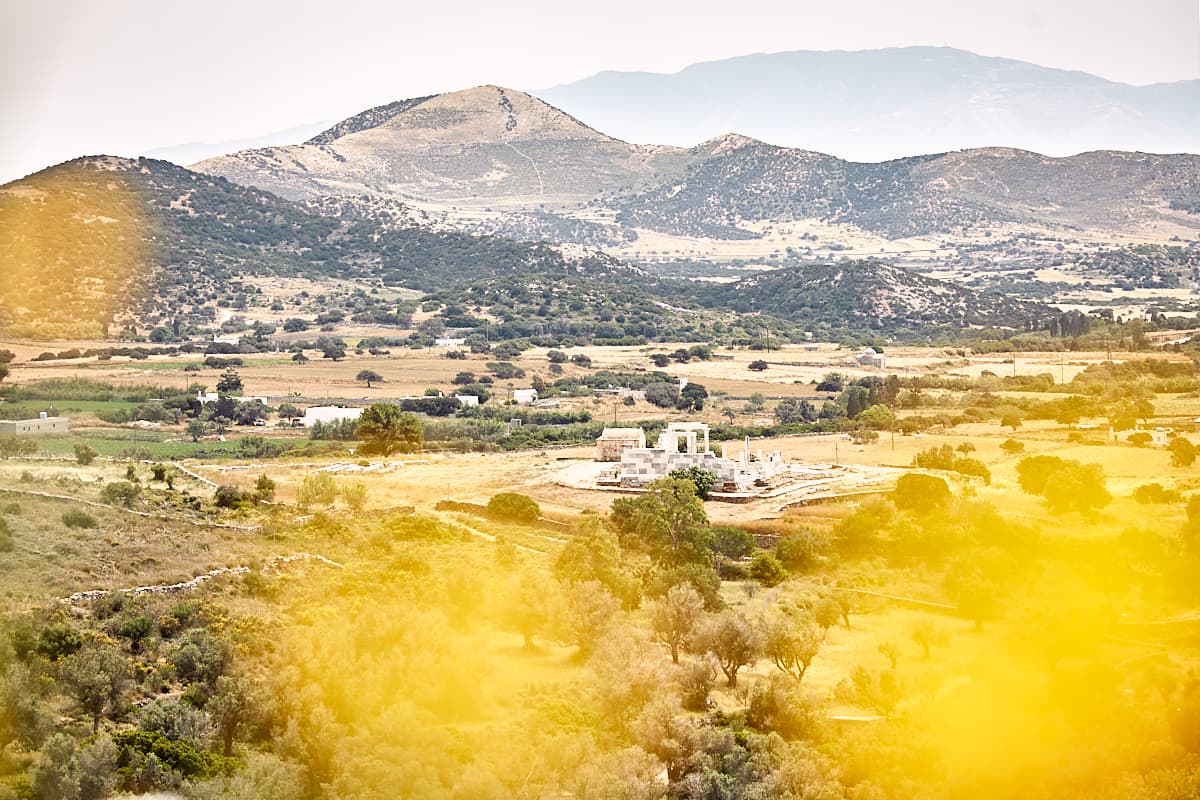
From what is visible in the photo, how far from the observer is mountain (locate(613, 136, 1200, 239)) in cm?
16362

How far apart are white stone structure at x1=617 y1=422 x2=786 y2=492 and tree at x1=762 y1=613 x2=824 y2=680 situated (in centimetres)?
1201

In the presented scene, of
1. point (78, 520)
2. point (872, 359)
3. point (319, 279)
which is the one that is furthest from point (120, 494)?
point (319, 279)

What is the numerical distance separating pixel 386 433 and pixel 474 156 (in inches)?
5735

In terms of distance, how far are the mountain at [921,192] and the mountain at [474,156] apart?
10476 mm

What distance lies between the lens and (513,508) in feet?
103

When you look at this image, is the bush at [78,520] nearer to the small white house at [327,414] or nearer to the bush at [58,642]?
the bush at [58,642]

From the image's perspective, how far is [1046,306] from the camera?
10050cm

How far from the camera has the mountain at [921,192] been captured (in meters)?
164

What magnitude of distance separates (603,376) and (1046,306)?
47507mm

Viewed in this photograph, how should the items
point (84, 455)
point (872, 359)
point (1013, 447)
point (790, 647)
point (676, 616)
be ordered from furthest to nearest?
point (872, 359) < point (1013, 447) < point (84, 455) < point (676, 616) < point (790, 647)

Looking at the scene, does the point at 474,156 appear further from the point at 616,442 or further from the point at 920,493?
the point at 920,493

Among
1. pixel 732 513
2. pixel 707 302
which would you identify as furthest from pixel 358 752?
pixel 707 302

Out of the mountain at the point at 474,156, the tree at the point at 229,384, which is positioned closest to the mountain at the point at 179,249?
the tree at the point at 229,384

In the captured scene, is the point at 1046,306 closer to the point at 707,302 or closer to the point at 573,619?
the point at 707,302
